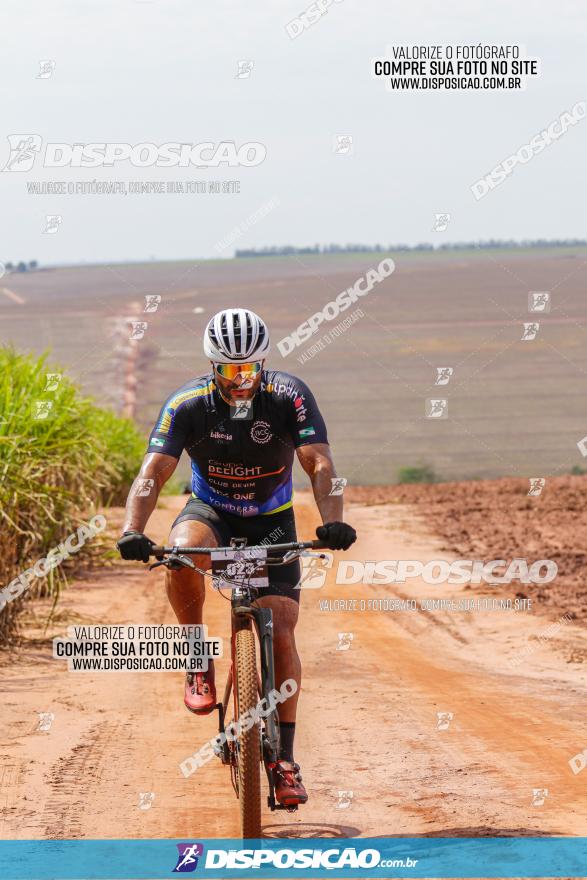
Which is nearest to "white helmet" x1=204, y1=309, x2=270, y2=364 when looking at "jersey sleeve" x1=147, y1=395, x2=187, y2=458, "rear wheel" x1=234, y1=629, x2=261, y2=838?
"jersey sleeve" x1=147, y1=395, x2=187, y2=458

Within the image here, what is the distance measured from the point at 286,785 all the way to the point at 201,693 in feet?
2.38

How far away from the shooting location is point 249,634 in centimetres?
601

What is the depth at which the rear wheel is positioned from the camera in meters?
5.62

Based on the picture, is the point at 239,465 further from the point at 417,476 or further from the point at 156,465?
the point at 417,476

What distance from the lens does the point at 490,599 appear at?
14180 millimetres

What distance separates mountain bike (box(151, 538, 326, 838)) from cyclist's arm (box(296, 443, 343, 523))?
1.03ft

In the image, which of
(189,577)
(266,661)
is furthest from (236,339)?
(266,661)

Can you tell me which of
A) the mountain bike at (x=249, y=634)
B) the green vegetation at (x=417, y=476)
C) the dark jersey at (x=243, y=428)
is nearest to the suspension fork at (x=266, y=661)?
the mountain bike at (x=249, y=634)

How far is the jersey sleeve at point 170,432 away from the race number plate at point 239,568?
2.40 feet

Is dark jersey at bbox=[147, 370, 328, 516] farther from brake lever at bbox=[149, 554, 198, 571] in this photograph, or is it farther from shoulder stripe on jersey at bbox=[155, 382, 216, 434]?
brake lever at bbox=[149, 554, 198, 571]

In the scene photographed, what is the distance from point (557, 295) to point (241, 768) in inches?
1707

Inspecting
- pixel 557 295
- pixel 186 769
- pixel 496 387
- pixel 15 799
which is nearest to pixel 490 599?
pixel 186 769

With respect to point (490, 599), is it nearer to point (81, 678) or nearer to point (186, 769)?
point (81, 678)

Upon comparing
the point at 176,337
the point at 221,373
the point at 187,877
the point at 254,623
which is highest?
the point at 176,337
